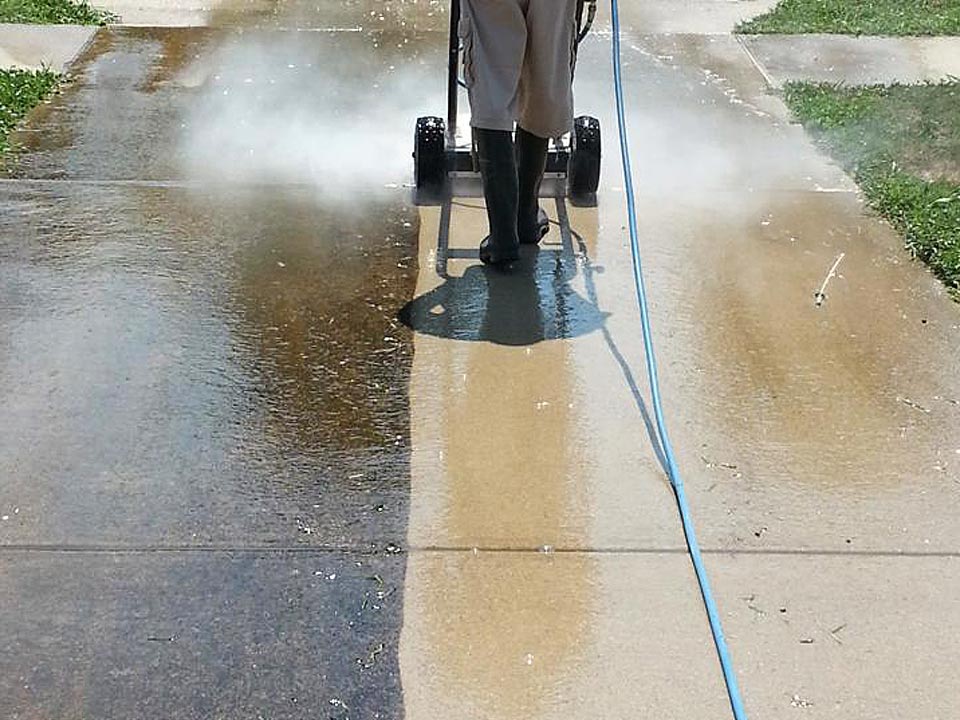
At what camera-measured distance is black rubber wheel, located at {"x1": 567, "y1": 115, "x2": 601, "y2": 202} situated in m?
5.20

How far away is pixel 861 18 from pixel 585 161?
3983 mm

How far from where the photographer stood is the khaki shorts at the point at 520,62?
4.21 m

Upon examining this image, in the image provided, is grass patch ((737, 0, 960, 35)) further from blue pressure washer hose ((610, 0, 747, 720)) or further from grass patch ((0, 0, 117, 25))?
grass patch ((0, 0, 117, 25))

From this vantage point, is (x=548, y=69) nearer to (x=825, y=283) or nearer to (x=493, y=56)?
(x=493, y=56)

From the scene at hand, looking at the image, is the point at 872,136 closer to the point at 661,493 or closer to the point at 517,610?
the point at 661,493

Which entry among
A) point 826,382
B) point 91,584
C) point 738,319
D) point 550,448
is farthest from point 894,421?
point 91,584

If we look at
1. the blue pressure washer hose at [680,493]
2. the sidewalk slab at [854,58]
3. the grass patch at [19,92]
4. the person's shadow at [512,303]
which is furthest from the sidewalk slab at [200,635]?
the sidewalk slab at [854,58]

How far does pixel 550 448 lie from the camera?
3.58 meters

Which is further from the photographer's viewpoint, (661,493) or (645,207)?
(645,207)

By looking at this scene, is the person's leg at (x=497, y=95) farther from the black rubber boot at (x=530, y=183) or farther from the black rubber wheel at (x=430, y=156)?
the black rubber wheel at (x=430, y=156)

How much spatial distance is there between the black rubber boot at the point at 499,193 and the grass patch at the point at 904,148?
169 centimetres

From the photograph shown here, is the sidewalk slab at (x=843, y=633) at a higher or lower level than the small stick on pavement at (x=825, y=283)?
higher

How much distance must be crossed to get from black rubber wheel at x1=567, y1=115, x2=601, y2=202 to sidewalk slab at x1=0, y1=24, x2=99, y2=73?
334 centimetres

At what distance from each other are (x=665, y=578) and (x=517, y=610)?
1.35 ft
